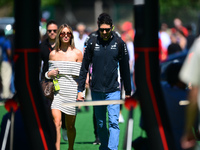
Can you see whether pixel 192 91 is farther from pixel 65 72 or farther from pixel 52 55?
pixel 52 55

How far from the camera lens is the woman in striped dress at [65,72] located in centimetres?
696

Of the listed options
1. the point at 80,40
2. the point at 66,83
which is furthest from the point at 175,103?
the point at 80,40

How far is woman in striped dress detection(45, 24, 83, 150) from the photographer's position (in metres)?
6.96

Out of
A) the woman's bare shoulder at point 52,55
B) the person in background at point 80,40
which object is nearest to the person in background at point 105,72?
the woman's bare shoulder at point 52,55

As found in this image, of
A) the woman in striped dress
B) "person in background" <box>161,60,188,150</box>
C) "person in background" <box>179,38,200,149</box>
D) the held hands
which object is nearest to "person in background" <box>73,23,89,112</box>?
the woman in striped dress

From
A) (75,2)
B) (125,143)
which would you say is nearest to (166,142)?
(125,143)

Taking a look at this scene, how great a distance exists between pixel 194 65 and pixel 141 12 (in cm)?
118

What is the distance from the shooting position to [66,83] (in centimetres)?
710

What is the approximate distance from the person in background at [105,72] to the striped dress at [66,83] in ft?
0.80

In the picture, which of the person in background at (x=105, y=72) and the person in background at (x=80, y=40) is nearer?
the person in background at (x=105, y=72)

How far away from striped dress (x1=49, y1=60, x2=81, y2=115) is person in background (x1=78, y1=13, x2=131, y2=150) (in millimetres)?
243

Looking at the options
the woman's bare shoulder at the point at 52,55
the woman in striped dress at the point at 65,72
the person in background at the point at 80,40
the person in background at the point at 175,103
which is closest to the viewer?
the person in background at the point at 175,103

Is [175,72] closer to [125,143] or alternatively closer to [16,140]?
[125,143]

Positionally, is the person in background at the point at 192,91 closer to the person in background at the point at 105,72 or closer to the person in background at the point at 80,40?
the person in background at the point at 105,72
